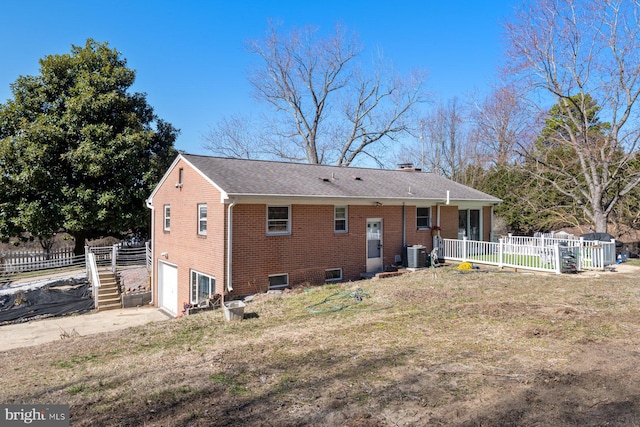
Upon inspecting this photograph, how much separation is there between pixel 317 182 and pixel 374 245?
3.32 m

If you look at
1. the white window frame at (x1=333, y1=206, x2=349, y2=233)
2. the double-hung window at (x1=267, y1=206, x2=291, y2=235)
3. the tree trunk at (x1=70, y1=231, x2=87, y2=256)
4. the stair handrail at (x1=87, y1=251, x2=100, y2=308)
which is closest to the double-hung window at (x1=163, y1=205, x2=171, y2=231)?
the stair handrail at (x1=87, y1=251, x2=100, y2=308)

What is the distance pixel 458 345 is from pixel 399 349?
39.1 inches

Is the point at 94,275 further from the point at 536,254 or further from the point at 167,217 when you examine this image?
the point at 536,254

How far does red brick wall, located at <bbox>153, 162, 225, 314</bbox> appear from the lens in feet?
43.7

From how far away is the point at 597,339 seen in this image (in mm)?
6883

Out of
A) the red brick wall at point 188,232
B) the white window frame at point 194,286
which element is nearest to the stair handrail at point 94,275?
the red brick wall at point 188,232

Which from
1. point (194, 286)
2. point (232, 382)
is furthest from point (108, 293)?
point (232, 382)

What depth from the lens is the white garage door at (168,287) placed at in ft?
55.2

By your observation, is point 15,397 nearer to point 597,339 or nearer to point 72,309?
point 597,339

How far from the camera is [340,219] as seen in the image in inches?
609

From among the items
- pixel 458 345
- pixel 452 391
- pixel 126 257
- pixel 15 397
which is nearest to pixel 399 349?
pixel 458 345

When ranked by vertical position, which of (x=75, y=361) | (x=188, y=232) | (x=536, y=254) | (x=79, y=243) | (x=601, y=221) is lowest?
(x=75, y=361)

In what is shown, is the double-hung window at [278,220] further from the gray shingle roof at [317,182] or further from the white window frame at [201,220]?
the white window frame at [201,220]

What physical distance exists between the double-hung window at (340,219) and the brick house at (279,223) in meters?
0.04
